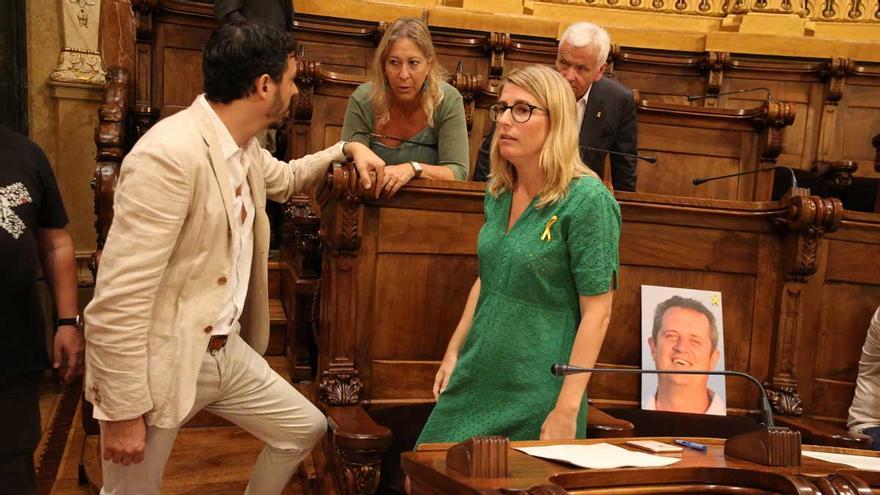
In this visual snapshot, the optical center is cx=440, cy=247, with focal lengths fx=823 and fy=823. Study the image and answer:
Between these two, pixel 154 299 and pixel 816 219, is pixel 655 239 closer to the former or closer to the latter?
pixel 816 219

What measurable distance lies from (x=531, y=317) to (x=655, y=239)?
729 mm

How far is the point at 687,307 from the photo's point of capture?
2.10 m

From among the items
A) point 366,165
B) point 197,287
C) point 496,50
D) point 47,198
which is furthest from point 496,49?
point 197,287

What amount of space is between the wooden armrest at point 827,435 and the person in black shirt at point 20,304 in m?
1.59

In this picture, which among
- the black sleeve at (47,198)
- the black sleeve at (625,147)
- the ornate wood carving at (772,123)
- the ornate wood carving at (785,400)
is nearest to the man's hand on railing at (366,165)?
the black sleeve at (47,198)

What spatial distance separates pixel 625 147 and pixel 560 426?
1406mm

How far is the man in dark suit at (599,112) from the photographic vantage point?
247cm

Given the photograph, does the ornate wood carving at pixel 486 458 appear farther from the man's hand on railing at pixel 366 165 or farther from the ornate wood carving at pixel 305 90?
the ornate wood carving at pixel 305 90

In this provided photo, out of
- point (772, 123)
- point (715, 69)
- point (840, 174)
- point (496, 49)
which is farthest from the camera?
point (715, 69)

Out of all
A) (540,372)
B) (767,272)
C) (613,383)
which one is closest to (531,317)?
(540,372)

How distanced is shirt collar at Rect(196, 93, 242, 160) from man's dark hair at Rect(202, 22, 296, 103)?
0.08 feet

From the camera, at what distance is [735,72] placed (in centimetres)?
417

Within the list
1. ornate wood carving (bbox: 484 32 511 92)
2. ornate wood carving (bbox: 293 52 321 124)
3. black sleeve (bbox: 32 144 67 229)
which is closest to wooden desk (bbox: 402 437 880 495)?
black sleeve (bbox: 32 144 67 229)

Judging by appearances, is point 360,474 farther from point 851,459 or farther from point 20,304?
point 851,459
